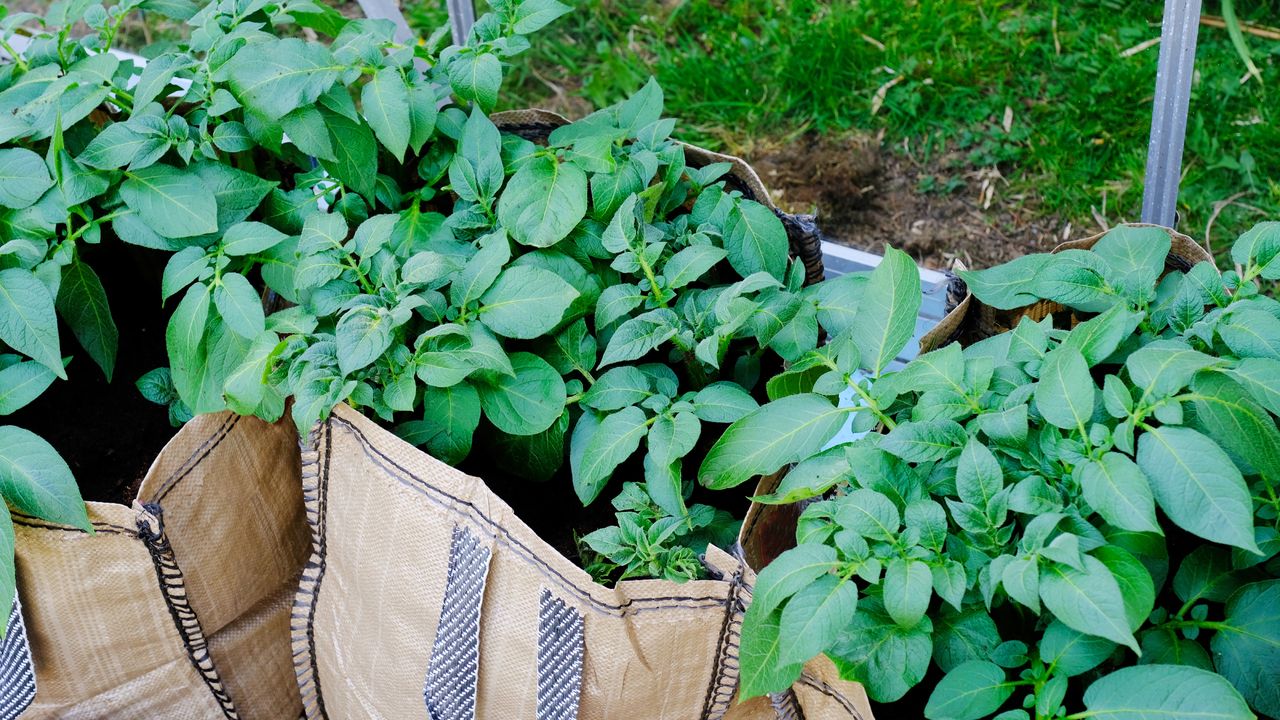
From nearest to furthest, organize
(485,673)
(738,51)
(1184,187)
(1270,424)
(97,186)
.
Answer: (1270,424) < (485,673) < (97,186) < (1184,187) < (738,51)

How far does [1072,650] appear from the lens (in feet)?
3.18

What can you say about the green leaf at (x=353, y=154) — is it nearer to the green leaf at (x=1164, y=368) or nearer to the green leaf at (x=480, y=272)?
the green leaf at (x=480, y=272)

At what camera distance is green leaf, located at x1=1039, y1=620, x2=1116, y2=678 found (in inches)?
38.0

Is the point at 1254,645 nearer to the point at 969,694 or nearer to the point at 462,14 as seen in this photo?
the point at 969,694

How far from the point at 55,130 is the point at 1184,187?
7.00 ft

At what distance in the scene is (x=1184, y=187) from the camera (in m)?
2.41

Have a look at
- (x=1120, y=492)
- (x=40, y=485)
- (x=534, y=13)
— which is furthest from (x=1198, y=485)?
(x=40, y=485)

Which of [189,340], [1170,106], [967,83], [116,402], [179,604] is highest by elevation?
[1170,106]

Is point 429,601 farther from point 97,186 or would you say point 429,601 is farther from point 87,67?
point 87,67

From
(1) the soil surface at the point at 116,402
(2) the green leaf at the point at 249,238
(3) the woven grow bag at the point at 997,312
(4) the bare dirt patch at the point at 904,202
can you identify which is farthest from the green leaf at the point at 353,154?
(4) the bare dirt patch at the point at 904,202

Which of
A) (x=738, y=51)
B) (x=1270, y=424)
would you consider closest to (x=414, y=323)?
(x=1270, y=424)

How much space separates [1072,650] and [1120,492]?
0.16 metres

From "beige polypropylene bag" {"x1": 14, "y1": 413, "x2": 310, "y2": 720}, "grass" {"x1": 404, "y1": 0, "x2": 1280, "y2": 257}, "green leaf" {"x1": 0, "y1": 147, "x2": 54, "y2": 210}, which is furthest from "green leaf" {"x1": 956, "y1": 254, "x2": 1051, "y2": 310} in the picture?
"grass" {"x1": 404, "y1": 0, "x2": 1280, "y2": 257}

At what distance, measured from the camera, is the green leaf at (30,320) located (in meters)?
1.29
